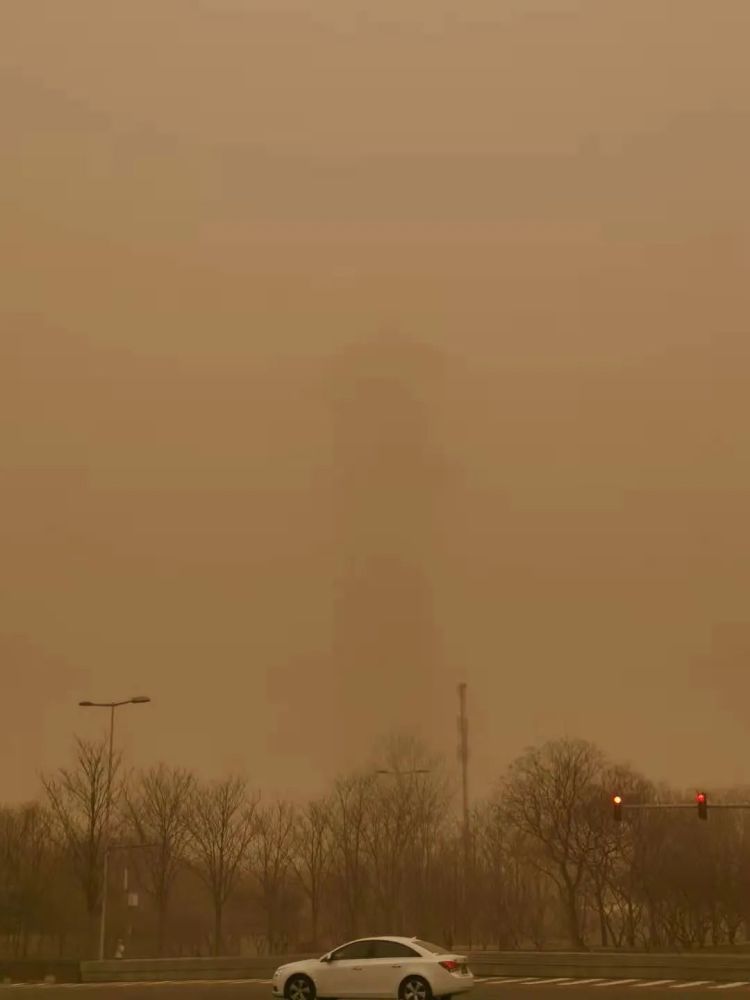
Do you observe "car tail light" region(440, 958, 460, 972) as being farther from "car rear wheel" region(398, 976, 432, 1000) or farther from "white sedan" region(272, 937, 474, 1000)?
"car rear wheel" region(398, 976, 432, 1000)

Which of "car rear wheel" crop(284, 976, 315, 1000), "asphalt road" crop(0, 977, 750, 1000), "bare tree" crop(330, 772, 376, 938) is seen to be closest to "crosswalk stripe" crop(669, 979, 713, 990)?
"asphalt road" crop(0, 977, 750, 1000)

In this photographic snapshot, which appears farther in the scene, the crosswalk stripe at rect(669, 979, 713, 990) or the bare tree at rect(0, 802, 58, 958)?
the bare tree at rect(0, 802, 58, 958)

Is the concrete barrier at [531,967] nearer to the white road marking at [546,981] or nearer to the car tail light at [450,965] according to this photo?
the white road marking at [546,981]

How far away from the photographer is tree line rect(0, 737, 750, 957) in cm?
6738

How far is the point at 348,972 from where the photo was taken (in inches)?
1037

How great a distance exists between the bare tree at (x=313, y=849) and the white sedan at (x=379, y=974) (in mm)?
44351

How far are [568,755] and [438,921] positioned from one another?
1298 cm

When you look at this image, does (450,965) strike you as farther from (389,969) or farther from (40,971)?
(40,971)

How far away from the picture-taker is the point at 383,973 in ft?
84.9

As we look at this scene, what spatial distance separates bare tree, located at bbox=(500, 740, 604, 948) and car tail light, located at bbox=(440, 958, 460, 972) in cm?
4327

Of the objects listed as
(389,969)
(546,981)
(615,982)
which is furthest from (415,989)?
(546,981)

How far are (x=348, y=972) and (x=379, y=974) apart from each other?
2.51ft

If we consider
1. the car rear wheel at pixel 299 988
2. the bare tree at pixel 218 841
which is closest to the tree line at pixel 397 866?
the bare tree at pixel 218 841

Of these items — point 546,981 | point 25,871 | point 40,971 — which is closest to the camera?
point 546,981
